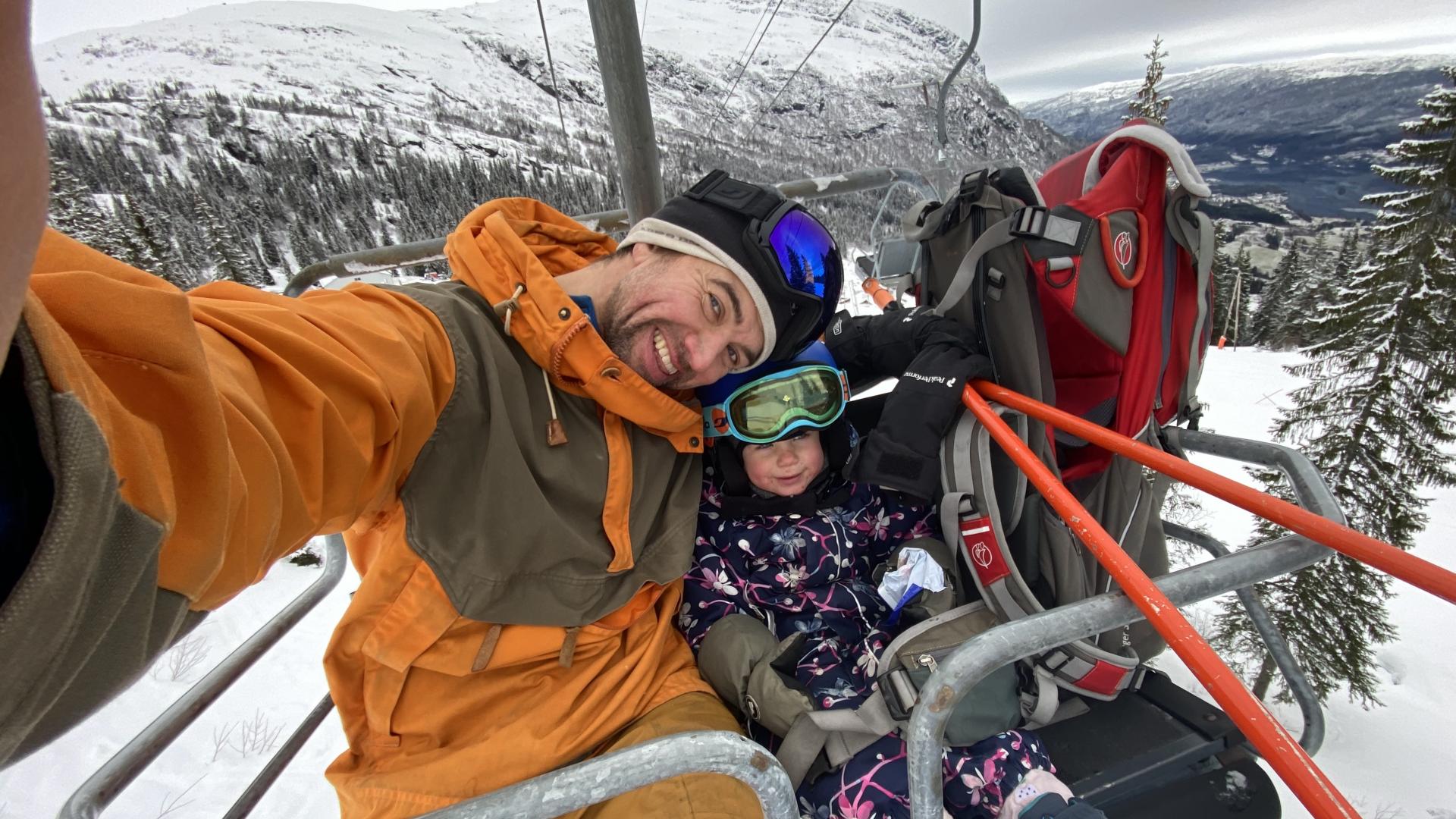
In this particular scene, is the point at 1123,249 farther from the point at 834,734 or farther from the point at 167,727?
the point at 167,727

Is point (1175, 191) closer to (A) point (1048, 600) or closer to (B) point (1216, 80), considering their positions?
(A) point (1048, 600)

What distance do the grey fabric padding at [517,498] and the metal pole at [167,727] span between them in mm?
682

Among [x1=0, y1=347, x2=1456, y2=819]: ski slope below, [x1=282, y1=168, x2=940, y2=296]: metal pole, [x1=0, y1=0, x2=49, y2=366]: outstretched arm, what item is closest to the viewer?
[x1=0, y1=0, x2=49, y2=366]: outstretched arm

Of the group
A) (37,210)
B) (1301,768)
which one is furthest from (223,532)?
(1301,768)

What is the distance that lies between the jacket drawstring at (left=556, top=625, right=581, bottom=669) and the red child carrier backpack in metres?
1.12

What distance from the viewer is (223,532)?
637mm

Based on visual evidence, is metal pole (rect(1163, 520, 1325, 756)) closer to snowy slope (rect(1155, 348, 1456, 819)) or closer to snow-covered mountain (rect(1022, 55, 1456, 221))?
snowy slope (rect(1155, 348, 1456, 819))

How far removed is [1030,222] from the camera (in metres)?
1.74

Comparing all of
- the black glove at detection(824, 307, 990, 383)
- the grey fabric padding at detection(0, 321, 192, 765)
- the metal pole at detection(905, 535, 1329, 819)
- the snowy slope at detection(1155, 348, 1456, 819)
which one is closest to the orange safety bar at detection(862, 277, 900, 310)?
the black glove at detection(824, 307, 990, 383)

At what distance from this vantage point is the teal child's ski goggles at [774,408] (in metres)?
2.06

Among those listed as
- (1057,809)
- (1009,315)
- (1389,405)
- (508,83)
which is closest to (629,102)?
(1009,315)

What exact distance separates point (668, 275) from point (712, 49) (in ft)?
443

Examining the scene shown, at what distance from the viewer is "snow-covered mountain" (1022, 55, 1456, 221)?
11725 cm

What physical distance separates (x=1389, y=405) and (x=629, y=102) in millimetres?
→ 9967
